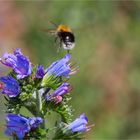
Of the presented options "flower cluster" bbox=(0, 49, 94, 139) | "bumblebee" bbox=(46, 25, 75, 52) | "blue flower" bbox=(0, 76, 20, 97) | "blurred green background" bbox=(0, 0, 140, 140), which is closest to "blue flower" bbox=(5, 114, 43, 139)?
"flower cluster" bbox=(0, 49, 94, 139)

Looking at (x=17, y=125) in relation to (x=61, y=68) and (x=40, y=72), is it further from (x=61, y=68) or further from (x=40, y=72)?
(x=61, y=68)

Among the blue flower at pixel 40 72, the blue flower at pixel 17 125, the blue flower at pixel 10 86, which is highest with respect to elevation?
the blue flower at pixel 40 72

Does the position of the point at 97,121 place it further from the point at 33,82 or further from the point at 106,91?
the point at 33,82

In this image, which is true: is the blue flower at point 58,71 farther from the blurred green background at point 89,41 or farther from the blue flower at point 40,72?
the blurred green background at point 89,41

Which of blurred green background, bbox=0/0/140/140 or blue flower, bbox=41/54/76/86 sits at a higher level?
blurred green background, bbox=0/0/140/140

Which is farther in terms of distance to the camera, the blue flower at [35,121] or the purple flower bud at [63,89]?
the purple flower bud at [63,89]

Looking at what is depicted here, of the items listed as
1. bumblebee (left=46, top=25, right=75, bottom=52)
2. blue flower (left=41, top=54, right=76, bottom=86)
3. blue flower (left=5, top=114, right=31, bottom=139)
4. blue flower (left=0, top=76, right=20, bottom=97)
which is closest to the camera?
blue flower (left=5, top=114, right=31, bottom=139)

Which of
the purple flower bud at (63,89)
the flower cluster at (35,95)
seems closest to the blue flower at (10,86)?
the flower cluster at (35,95)

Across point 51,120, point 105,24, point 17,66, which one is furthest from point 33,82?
point 105,24

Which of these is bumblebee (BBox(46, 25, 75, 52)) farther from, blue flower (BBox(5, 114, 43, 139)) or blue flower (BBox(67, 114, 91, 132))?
blue flower (BBox(5, 114, 43, 139))

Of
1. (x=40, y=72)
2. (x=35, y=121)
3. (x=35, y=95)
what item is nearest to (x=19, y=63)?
(x=40, y=72)
